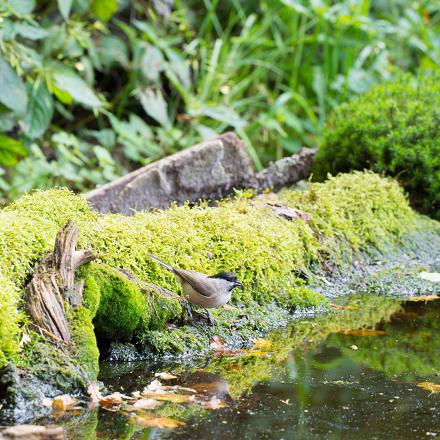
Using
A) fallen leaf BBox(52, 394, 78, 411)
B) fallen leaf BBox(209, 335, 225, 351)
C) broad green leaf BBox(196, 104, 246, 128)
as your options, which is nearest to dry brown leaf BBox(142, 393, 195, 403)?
fallen leaf BBox(52, 394, 78, 411)

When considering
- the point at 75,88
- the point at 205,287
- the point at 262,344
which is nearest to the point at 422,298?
the point at 262,344

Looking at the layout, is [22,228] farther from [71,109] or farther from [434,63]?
[434,63]

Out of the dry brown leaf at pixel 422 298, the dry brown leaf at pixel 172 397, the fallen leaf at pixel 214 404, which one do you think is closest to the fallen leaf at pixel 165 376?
the dry brown leaf at pixel 172 397

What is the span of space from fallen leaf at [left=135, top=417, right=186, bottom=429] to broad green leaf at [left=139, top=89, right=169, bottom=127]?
5.75m

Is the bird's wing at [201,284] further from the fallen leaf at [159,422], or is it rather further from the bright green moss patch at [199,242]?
the fallen leaf at [159,422]

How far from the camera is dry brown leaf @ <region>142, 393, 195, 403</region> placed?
287cm

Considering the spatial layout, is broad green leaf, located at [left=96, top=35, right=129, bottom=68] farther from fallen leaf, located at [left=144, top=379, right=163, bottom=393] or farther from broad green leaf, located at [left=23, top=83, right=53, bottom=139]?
fallen leaf, located at [left=144, top=379, right=163, bottom=393]

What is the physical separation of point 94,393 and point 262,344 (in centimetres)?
110

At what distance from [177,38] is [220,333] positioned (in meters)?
5.72

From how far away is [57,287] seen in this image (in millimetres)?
2982

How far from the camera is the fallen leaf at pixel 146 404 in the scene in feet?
9.12

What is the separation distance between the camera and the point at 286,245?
4.51m

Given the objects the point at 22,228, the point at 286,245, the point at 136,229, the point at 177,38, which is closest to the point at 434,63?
the point at 177,38

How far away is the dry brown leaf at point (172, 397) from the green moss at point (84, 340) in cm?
22
